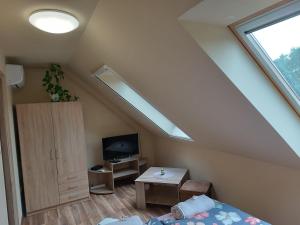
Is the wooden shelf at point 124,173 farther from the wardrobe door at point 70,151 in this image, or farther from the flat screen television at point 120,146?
the wardrobe door at point 70,151

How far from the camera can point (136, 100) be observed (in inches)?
157

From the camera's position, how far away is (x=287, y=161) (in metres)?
2.27

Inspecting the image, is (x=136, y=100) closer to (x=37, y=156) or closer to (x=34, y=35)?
(x=37, y=156)

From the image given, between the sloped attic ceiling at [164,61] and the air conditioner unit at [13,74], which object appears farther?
the air conditioner unit at [13,74]

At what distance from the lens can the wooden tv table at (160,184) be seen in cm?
345

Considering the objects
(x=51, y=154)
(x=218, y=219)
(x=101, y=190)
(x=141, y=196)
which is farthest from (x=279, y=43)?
(x=101, y=190)

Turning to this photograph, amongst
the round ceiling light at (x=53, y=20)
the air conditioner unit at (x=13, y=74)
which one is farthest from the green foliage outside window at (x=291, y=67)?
the air conditioner unit at (x=13, y=74)

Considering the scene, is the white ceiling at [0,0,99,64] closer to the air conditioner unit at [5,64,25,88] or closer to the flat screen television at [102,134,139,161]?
the air conditioner unit at [5,64,25,88]

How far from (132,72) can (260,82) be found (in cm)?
131

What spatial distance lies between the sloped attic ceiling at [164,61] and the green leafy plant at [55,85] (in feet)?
1.99

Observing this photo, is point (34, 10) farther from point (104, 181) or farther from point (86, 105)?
point (104, 181)

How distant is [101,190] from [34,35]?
9.98 ft

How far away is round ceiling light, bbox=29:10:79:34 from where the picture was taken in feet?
5.64

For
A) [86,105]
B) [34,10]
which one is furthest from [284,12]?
[86,105]
